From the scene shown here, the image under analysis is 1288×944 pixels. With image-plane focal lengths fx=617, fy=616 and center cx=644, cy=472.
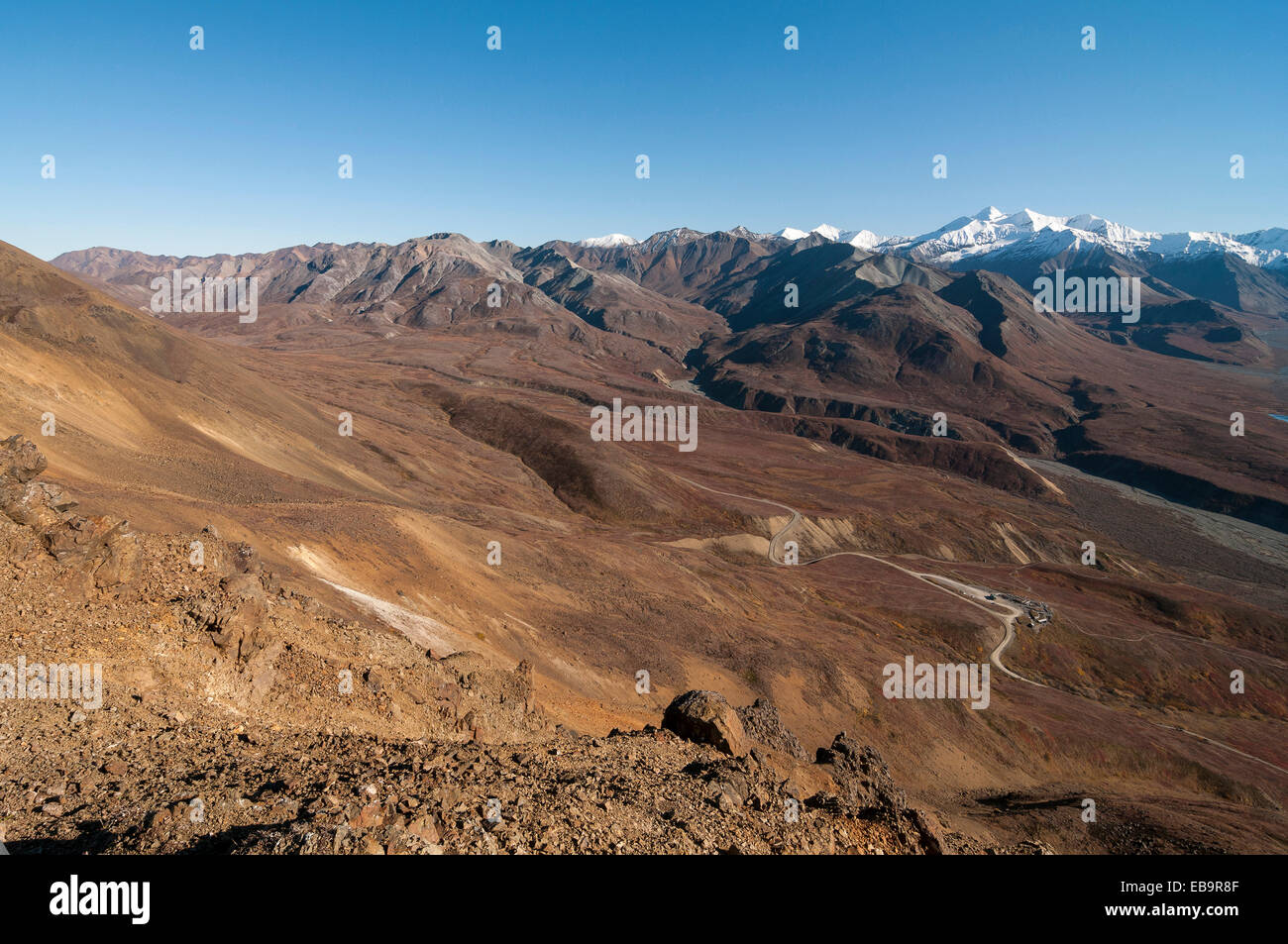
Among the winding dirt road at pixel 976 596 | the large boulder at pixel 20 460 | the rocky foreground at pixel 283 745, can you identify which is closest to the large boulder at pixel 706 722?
the rocky foreground at pixel 283 745

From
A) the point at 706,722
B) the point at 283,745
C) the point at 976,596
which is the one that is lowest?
the point at 976,596

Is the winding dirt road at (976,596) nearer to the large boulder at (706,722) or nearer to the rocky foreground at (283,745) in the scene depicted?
the rocky foreground at (283,745)

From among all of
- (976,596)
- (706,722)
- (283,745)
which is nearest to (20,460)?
(283,745)

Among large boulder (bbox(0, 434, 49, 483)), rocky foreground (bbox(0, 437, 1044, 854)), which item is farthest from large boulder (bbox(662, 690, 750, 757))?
large boulder (bbox(0, 434, 49, 483))

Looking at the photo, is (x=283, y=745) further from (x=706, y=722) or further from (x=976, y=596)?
(x=976, y=596)

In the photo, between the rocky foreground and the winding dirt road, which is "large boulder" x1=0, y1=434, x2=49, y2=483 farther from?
the winding dirt road
